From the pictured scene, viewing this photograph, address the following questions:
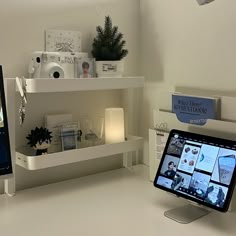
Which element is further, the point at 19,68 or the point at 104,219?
the point at 19,68

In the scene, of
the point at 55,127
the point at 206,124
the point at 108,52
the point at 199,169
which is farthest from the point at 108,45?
the point at 199,169

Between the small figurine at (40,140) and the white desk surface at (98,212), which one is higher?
the small figurine at (40,140)

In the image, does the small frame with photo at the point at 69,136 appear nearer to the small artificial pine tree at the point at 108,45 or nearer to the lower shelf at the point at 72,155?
the lower shelf at the point at 72,155

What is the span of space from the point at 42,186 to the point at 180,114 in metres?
0.61

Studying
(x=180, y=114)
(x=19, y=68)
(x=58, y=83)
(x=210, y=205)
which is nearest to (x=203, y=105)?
(x=180, y=114)

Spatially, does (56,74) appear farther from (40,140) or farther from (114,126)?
(114,126)

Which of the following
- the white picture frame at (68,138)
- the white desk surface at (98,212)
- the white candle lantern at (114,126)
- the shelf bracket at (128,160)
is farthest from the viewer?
the shelf bracket at (128,160)

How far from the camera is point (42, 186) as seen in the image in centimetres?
148

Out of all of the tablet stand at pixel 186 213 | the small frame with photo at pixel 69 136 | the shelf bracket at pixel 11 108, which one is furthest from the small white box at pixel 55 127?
the tablet stand at pixel 186 213

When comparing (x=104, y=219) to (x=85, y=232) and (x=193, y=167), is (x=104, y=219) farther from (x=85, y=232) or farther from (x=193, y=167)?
(x=193, y=167)

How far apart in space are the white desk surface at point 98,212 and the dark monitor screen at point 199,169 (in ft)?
0.29

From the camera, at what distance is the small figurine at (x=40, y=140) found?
A: 134cm

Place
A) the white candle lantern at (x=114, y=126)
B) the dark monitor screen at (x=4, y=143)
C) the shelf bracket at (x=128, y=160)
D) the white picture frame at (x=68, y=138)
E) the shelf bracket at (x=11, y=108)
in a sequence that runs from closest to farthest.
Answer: the dark monitor screen at (x=4, y=143), the shelf bracket at (x=11, y=108), the white picture frame at (x=68, y=138), the white candle lantern at (x=114, y=126), the shelf bracket at (x=128, y=160)

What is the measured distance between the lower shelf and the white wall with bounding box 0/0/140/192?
0.15 m
